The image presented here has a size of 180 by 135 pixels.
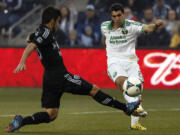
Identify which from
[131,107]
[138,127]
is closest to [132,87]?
[131,107]

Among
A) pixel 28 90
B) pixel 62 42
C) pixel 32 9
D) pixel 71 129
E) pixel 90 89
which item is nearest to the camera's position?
pixel 90 89

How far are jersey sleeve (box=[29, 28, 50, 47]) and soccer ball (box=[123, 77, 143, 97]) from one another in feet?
4.81

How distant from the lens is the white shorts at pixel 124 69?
9836 millimetres

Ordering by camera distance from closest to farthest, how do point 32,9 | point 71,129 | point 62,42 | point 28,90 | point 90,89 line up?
point 90,89
point 71,129
point 28,90
point 62,42
point 32,9

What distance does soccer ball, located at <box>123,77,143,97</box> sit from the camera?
30.0 ft

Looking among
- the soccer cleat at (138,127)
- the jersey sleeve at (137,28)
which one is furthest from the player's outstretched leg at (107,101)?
the jersey sleeve at (137,28)

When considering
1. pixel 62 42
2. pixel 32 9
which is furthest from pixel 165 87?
pixel 32 9

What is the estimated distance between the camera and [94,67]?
18.4 metres

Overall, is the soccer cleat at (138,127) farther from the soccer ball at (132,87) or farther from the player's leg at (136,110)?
the soccer ball at (132,87)

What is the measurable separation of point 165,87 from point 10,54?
485cm

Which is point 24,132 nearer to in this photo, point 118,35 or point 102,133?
point 102,133

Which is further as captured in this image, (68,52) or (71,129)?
A: (68,52)

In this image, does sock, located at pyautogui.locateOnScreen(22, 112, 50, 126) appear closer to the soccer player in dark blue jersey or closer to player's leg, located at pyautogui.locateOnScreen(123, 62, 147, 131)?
the soccer player in dark blue jersey

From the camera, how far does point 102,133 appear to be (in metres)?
9.00
